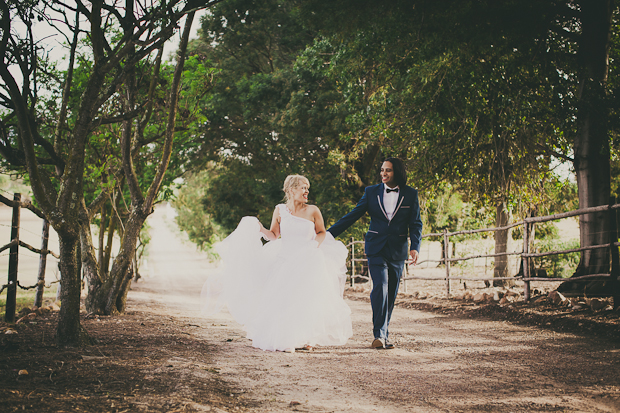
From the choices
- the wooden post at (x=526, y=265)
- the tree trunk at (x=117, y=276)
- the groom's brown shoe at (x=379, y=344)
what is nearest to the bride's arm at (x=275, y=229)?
the groom's brown shoe at (x=379, y=344)

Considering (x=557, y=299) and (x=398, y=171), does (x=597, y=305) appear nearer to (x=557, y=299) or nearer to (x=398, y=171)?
(x=557, y=299)

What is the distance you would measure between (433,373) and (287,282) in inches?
76.0

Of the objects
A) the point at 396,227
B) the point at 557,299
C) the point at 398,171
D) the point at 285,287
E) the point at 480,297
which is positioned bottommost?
the point at 480,297

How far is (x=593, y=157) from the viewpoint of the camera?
9.00 meters

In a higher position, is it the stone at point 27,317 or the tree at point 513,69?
the tree at point 513,69

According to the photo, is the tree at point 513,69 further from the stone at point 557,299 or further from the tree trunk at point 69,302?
the tree trunk at point 69,302

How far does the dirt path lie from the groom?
0.46 m

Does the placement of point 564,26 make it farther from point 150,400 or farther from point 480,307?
point 150,400

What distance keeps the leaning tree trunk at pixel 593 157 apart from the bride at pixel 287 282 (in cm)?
531

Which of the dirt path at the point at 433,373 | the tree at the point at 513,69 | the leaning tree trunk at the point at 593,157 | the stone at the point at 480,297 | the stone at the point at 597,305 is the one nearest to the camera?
the dirt path at the point at 433,373

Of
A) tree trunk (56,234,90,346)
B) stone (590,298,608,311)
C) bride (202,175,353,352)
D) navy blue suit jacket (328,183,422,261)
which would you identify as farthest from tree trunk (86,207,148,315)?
stone (590,298,608,311)

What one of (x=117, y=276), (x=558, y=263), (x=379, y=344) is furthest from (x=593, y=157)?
(x=558, y=263)

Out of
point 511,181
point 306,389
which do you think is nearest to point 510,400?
point 306,389

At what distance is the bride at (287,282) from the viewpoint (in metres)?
5.34
